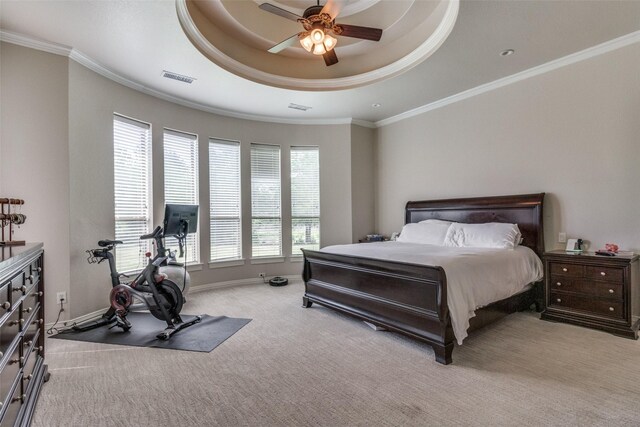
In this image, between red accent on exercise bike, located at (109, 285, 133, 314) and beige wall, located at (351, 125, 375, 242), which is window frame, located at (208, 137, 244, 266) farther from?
beige wall, located at (351, 125, 375, 242)

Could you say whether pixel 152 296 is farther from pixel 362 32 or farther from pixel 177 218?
pixel 362 32

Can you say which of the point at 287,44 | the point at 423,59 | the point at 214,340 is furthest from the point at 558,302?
the point at 287,44

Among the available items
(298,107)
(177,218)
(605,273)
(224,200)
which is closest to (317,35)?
(298,107)

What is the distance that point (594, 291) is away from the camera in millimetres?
3094

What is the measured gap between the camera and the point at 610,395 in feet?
6.59

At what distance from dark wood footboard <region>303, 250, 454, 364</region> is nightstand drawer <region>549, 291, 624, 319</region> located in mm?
1715

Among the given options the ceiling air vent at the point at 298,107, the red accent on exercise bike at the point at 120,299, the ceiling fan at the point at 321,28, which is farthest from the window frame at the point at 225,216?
the ceiling fan at the point at 321,28

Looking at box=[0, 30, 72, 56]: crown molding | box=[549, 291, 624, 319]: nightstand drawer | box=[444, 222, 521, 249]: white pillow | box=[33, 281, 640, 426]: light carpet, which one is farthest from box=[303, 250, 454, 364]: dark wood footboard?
box=[0, 30, 72, 56]: crown molding

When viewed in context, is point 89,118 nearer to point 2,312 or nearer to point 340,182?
point 2,312

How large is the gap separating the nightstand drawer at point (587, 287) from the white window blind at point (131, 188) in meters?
5.15

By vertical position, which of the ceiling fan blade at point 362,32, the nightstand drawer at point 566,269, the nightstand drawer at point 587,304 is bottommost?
the nightstand drawer at point 587,304

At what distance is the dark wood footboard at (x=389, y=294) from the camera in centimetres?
251

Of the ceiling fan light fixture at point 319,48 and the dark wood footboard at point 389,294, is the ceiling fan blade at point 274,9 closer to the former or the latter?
the ceiling fan light fixture at point 319,48

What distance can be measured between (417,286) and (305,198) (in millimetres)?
3495
